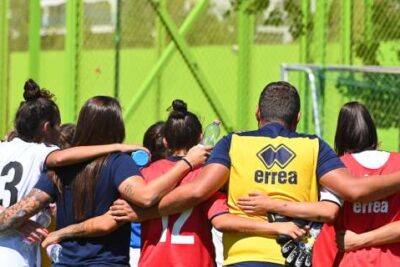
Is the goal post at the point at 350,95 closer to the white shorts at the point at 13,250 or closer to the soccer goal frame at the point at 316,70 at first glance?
the soccer goal frame at the point at 316,70

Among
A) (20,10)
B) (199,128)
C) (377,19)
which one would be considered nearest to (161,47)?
(377,19)

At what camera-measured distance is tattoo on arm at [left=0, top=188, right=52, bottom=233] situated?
5.75 meters

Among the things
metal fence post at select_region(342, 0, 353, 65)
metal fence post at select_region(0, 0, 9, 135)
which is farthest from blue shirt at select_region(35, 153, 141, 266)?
metal fence post at select_region(342, 0, 353, 65)

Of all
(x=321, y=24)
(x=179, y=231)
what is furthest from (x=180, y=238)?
(x=321, y=24)

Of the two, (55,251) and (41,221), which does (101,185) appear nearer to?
(55,251)

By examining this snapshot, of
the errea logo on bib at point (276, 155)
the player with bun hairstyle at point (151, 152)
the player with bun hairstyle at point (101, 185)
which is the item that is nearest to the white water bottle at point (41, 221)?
the player with bun hairstyle at point (101, 185)

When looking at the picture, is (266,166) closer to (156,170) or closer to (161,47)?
(156,170)

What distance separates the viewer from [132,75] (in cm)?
1311

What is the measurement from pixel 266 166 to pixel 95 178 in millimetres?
923

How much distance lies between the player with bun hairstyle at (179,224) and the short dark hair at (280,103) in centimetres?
46

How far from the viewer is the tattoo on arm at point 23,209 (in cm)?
575

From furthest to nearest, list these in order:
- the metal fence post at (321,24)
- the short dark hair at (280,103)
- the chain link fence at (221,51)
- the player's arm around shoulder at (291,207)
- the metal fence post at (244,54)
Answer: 1. the metal fence post at (321,24)
2. the metal fence post at (244,54)
3. the chain link fence at (221,51)
4. the short dark hair at (280,103)
5. the player's arm around shoulder at (291,207)

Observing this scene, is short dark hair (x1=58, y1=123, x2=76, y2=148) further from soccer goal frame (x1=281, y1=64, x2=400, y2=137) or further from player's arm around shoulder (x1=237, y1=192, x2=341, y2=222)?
soccer goal frame (x1=281, y1=64, x2=400, y2=137)

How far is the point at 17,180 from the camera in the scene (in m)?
6.21
